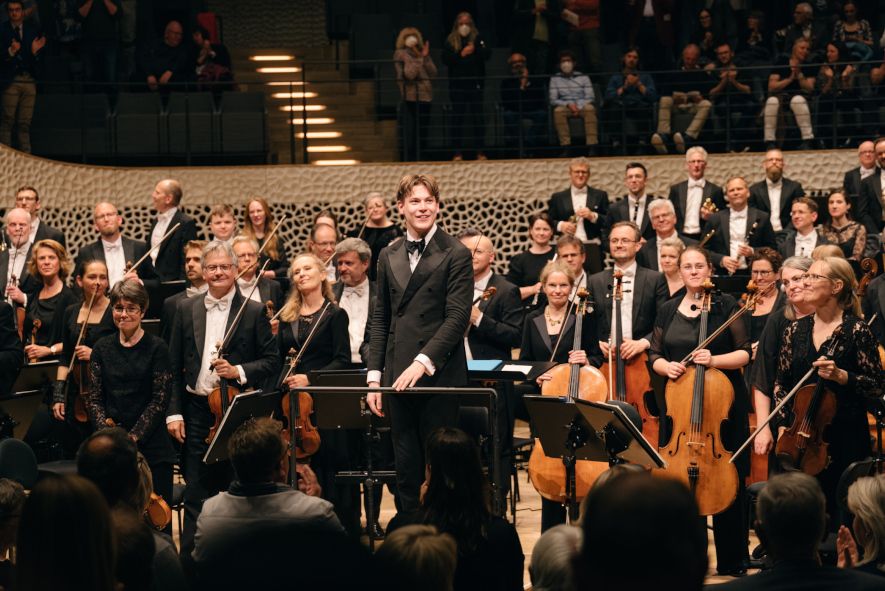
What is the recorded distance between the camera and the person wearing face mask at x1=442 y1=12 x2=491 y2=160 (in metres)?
10.9

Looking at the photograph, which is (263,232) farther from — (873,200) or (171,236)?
(873,200)

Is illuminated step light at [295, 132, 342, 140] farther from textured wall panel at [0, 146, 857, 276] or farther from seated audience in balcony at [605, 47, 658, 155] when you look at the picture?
seated audience in balcony at [605, 47, 658, 155]

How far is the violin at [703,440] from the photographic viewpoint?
5.06 m

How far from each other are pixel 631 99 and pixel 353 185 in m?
2.49

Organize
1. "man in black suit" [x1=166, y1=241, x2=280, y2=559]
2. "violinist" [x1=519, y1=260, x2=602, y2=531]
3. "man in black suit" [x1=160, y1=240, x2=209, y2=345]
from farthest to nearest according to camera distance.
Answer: "man in black suit" [x1=160, y1=240, x2=209, y2=345] < "violinist" [x1=519, y1=260, x2=602, y2=531] < "man in black suit" [x1=166, y1=241, x2=280, y2=559]

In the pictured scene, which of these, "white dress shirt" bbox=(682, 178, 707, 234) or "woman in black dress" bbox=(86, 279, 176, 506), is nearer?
"woman in black dress" bbox=(86, 279, 176, 506)

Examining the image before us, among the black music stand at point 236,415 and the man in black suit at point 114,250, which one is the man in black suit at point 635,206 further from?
the black music stand at point 236,415

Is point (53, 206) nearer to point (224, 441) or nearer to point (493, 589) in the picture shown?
point (224, 441)

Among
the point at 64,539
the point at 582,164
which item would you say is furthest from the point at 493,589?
the point at 582,164

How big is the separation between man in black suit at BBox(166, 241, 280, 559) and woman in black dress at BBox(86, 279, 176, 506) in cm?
10

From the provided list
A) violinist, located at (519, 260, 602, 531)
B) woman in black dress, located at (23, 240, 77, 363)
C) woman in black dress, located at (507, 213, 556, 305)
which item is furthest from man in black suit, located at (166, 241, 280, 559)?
woman in black dress, located at (507, 213, 556, 305)

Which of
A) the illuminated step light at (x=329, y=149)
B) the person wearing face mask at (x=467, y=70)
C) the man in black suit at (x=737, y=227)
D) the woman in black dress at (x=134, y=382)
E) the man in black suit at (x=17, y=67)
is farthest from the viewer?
the illuminated step light at (x=329, y=149)

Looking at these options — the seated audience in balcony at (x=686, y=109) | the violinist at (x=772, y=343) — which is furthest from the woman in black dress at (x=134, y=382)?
the seated audience in balcony at (x=686, y=109)

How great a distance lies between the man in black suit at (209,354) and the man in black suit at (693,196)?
413 cm
